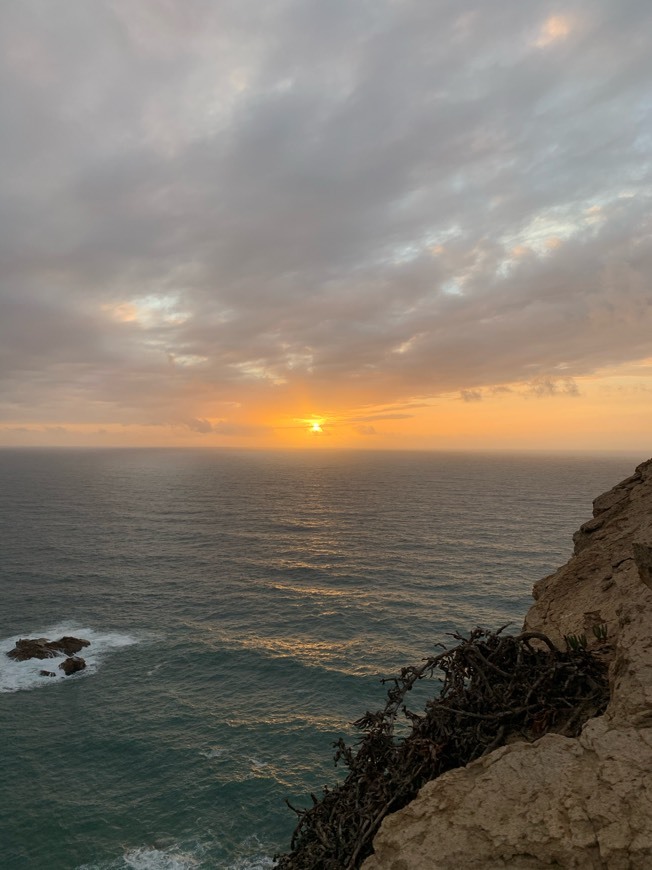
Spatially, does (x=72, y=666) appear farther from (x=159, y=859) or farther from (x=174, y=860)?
(x=174, y=860)

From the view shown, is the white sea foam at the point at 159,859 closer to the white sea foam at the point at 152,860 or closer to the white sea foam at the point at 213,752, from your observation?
the white sea foam at the point at 152,860

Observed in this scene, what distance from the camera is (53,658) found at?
4647 cm

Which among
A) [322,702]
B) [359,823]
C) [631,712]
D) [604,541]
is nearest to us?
[631,712]

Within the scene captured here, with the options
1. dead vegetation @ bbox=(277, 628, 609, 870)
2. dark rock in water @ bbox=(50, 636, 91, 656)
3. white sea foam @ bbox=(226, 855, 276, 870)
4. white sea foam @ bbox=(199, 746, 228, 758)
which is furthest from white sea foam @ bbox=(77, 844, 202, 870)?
dark rock in water @ bbox=(50, 636, 91, 656)

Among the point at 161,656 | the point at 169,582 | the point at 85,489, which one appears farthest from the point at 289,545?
the point at 85,489

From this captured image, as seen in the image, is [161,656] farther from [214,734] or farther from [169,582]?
[169,582]

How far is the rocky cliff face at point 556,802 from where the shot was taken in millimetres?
4727

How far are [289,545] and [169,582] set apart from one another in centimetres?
2641

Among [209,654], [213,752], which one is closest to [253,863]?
[213,752]

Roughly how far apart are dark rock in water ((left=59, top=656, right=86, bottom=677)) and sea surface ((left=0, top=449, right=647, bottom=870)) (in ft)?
2.94

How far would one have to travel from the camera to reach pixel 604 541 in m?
11.9

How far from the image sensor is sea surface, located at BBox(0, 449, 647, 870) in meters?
27.8

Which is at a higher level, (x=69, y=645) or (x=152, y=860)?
(x=69, y=645)

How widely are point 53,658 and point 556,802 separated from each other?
173 feet
